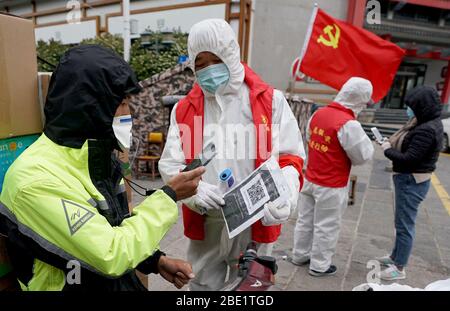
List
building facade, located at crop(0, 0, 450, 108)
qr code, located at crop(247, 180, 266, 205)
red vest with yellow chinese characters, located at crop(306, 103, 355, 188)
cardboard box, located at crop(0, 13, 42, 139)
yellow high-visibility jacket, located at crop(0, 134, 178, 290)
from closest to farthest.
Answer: yellow high-visibility jacket, located at crop(0, 134, 178, 290) < cardboard box, located at crop(0, 13, 42, 139) < qr code, located at crop(247, 180, 266, 205) < red vest with yellow chinese characters, located at crop(306, 103, 355, 188) < building facade, located at crop(0, 0, 450, 108)

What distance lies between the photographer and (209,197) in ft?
5.44

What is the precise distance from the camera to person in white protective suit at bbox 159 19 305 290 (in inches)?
67.0

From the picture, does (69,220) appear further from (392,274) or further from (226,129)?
(392,274)

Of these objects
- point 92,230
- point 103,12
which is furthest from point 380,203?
point 103,12

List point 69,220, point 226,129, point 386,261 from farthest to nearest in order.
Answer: point 386,261 < point 226,129 < point 69,220

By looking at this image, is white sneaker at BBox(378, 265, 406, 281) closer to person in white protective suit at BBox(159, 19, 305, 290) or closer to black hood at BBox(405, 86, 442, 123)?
black hood at BBox(405, 86, 442, 123)

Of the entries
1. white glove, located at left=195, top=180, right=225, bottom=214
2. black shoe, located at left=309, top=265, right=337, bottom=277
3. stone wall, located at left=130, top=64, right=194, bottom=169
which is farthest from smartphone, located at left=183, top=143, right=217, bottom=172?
stone wall, located at left=130, top=64, right=194, bottom=169

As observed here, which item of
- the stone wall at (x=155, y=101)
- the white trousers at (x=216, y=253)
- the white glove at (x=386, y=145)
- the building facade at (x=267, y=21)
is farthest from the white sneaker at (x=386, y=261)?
the building facade at (x=267, y=21)

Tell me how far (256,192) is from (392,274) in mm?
2341

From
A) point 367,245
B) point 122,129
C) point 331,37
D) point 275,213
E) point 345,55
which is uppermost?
point 331,37

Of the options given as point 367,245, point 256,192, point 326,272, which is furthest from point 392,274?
point 256,192

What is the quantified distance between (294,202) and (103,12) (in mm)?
12852
